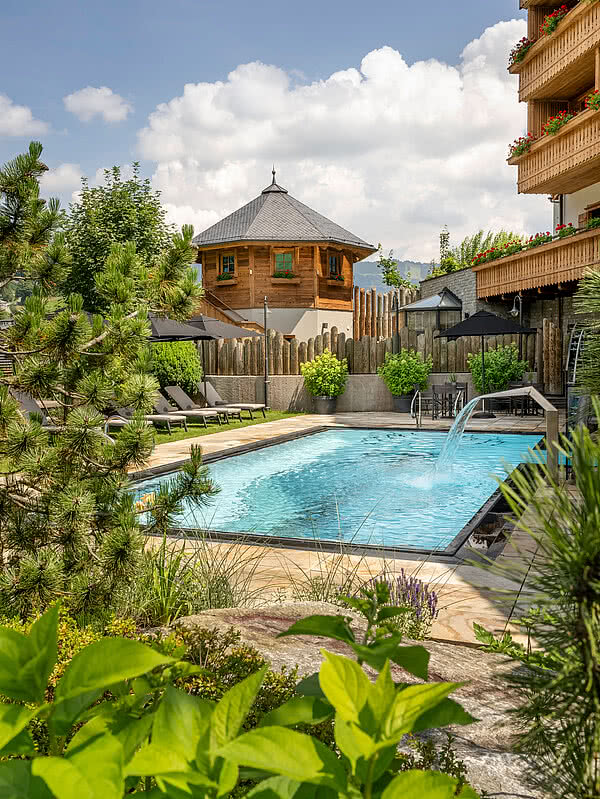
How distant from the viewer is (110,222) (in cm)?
2467

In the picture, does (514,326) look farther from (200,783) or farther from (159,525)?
(200,783)

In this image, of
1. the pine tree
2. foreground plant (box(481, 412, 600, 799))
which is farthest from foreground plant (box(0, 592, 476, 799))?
the pine tree

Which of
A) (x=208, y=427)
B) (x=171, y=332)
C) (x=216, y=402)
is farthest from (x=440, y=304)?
(x=171, y=332)

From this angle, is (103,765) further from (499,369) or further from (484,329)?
(499,369)

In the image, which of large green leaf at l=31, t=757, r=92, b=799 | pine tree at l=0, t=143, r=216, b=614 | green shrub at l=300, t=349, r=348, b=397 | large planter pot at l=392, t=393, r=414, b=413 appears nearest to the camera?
large green leaf at l=31, t=757, r=92, b=799

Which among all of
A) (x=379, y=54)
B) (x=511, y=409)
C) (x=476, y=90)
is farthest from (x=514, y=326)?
(x=379, y=54)

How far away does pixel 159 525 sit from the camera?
314 centimetres

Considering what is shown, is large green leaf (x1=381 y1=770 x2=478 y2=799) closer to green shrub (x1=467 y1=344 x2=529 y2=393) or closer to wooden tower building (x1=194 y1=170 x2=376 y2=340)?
green shrub (x1=467 y1=344 x2=529 y2=393)

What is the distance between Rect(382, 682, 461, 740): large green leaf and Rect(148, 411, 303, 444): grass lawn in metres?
11.6

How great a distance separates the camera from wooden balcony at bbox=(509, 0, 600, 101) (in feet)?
48.0

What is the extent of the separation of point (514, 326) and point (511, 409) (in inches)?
92.8

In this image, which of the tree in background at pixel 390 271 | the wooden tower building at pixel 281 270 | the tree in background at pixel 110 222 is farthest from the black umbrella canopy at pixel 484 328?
the tree in background at pixel 390 271

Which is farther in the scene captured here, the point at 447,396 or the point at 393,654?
the point at 447,396

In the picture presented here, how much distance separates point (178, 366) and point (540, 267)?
8925 mm
